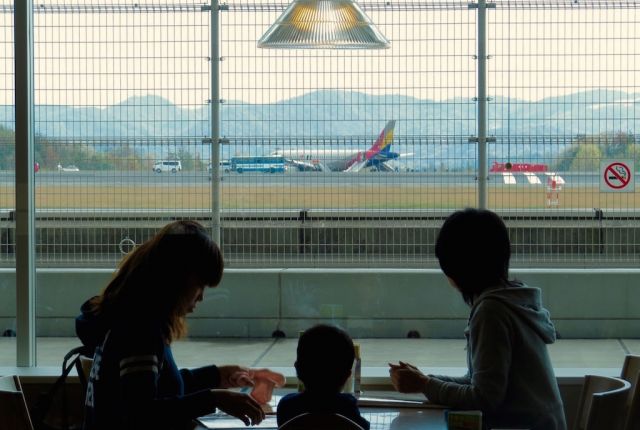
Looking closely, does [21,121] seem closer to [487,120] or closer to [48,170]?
[48,170]

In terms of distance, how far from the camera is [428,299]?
13.6 feet

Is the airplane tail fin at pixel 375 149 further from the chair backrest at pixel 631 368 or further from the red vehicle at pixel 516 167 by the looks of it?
the chair backrest at pixel 631 368

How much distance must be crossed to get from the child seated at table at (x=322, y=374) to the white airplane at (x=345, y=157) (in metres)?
1.77

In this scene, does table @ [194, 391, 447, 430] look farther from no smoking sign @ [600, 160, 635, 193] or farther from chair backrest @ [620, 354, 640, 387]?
no smoking sign @ [600, 160, 635, 193]

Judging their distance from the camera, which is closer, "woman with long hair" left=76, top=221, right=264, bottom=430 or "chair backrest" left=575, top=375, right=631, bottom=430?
"woman with long hair" left=76, top=221, right=264, bottom=430

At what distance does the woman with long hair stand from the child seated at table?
0.17 meters

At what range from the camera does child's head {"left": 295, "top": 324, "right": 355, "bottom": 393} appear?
7.88ft

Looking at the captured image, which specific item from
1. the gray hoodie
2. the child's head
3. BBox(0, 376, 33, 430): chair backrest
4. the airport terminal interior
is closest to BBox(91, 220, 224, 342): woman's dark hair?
the child's head

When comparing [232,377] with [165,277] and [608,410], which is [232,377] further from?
[608,410]

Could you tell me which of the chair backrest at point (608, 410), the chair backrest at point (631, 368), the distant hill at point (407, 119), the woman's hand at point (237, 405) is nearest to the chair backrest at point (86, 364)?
the distant hill at point (407, 119)

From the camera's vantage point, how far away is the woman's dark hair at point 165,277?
2.17 metres

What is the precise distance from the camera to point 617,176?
4086 mm

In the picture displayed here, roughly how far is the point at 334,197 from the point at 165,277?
1.97 m

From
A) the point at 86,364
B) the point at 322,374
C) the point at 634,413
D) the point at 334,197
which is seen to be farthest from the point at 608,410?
the point at 86,364
